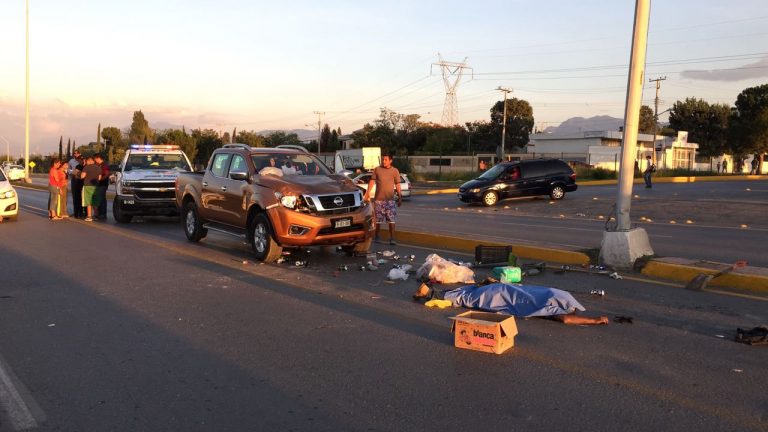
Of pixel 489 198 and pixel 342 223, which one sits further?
pixel 489 198

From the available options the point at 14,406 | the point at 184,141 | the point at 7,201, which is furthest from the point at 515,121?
the point at 14,406

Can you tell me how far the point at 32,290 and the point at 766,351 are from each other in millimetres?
8165

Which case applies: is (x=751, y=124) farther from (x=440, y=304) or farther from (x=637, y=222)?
(x=440, y=304)

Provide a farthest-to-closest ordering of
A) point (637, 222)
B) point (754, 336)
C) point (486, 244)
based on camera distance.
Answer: point (637, 222), point (486, 244), point (754, 336)

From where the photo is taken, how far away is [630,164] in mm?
9516

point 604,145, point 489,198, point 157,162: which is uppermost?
point 604,145

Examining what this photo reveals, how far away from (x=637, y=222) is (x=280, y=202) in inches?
515

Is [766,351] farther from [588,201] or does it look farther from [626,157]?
[588,201]

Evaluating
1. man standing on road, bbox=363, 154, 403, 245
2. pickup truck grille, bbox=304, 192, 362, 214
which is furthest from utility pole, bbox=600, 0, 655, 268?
man standing on road, bbox=363, 154, 403, 245

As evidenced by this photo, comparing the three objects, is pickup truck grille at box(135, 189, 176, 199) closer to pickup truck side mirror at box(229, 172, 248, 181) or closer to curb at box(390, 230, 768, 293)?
pickup truck side mirror at box(229, 172, 248, 181)

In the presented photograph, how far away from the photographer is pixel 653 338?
5.87 m

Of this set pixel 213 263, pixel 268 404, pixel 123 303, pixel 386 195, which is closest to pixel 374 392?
pixel 268 404

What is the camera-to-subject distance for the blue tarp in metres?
6.59

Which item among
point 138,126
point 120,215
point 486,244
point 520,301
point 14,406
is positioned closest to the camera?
point 14,406
